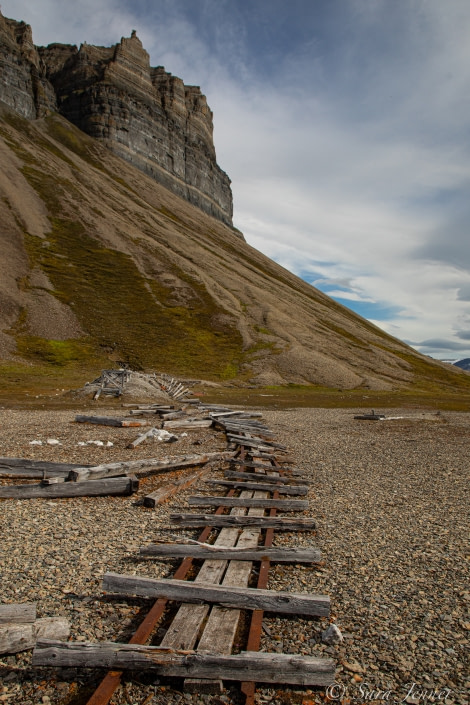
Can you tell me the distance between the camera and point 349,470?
61.9ft

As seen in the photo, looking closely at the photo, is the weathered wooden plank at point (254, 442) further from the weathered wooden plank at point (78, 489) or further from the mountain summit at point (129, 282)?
the mountain summit at point (129, 282)

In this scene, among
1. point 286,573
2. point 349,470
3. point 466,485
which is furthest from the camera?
point 349,470

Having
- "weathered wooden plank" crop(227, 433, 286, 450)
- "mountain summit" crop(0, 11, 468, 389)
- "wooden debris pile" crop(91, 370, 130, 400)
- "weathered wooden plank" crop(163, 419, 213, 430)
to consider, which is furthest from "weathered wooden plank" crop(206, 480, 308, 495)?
"mountain summit" crop(0, 11, 468, 389)

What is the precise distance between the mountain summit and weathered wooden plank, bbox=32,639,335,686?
68556mm

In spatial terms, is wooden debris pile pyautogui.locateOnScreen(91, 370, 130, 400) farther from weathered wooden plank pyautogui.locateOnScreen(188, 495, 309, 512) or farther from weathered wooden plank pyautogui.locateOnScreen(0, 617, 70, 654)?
weathered wooden plank pyautogui.locateOnScreen(0, 617, 70, 654)

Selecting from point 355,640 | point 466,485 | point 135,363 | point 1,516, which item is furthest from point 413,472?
point 135,363

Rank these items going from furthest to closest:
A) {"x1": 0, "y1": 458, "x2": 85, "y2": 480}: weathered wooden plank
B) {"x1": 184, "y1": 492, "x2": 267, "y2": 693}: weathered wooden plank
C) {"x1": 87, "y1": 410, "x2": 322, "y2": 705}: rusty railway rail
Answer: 1. {"x1": 0, "y1": 458, "x2": 85, "y2": 480}: weathered wooden plank
2. {"x1": 184, "y1": 492, "x2": 267, "y2": 693}: weathered wooden plank
3. {"x1": 87, "y1": 410, "x2": 322, "y2": 705}: rusty railway rail

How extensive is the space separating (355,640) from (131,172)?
7527 inches

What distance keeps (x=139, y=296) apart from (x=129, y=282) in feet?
21.4

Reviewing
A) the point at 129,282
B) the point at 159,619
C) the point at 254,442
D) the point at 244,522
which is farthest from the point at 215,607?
the point at 129,282

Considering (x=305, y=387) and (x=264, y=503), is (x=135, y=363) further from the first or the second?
(x=264, y=503)

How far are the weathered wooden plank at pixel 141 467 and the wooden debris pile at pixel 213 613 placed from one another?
4.26m

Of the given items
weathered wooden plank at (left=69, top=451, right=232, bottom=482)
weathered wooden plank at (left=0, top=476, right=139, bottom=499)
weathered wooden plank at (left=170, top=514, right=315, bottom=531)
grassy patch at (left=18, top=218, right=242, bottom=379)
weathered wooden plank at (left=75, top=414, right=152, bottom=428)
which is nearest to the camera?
weathered wooden plank at (left=170, top=514, right=315, bottom=531)

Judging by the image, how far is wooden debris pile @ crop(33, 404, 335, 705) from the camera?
5.66 meters
